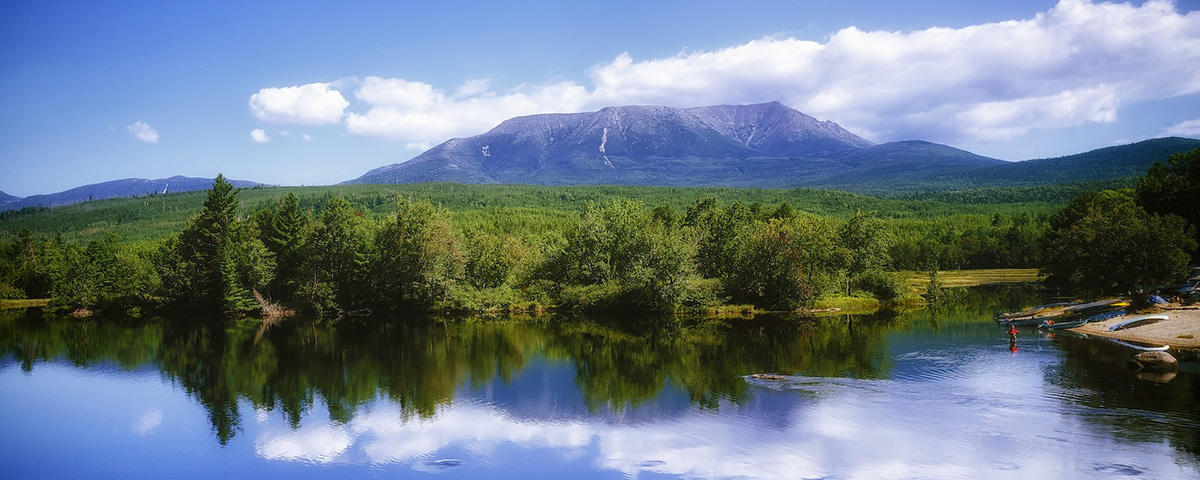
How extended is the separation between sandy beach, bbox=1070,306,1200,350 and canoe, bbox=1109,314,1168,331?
321mm

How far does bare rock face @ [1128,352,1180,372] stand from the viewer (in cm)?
2978

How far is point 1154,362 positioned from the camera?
2989 centimetres

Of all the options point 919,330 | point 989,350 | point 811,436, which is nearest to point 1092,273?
point 919,330

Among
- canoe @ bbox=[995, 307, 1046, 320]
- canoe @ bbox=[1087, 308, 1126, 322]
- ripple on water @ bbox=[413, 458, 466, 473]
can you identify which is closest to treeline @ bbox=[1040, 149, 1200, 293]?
canoe @ bbox=[1087, 308, 1126, 322]

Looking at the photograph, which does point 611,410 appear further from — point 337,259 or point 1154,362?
point 337,259

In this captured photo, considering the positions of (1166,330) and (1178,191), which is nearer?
(1166,330)

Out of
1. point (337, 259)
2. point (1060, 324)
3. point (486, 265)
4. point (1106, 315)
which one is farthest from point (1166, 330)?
point (337, 259)

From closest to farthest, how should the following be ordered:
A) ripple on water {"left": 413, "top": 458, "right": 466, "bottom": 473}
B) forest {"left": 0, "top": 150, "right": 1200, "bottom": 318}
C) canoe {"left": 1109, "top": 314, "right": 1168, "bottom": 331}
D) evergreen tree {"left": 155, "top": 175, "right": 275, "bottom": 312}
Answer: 1. ripple on water {"left": 413, "top": 458, "right": 466, "bottom": 473}
2. canoe {"left": 1109, "top": 314, "right": 1168, "bottom": 331}
3. forest {"left": 0, "top": 150, "right": 1200, "bottom": 318}
4. evergreen tree {"left": 155, "top": 175, "right": 275, "bottom": 312}

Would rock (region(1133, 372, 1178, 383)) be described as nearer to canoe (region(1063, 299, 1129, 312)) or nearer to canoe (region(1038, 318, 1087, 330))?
canoe (region(1038, 318, 1087, 330))

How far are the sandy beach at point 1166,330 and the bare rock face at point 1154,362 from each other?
587 centimetres

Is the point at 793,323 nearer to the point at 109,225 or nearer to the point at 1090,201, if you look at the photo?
the point at 1090,201

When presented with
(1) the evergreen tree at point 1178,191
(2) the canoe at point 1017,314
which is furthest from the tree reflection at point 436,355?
(1) the evergreen tree at point 1178,191

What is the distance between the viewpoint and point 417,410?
28141 mm

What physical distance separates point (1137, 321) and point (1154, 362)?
39.8ft
